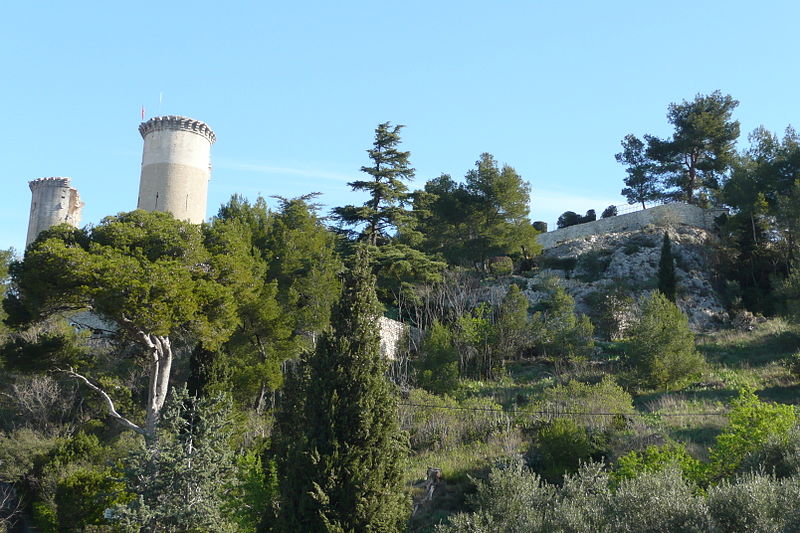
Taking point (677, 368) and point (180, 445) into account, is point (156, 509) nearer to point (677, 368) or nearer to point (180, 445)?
point (180, 445)

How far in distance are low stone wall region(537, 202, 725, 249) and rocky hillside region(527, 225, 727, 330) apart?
44.3 inches

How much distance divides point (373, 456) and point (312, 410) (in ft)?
4.45

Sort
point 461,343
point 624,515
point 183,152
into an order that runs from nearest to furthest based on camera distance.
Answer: point 624,515, point 461,343, point 183,152

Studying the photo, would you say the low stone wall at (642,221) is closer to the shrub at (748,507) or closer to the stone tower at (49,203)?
the stone tower at (49,203)

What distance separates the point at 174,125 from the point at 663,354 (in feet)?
80.3

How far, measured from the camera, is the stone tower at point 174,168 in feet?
102

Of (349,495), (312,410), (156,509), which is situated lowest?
(156,509)

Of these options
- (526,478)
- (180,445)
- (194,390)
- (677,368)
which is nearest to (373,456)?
(526,478)

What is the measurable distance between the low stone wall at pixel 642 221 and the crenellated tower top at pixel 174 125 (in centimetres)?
2106

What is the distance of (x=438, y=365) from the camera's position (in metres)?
22.3

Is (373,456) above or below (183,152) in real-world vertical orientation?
below

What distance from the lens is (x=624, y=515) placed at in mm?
8898

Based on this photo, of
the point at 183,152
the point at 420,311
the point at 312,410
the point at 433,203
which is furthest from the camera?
the point at 433,203

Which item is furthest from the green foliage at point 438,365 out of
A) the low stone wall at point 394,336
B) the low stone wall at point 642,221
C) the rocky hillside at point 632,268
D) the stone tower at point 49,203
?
the stone tower at point 49,203
